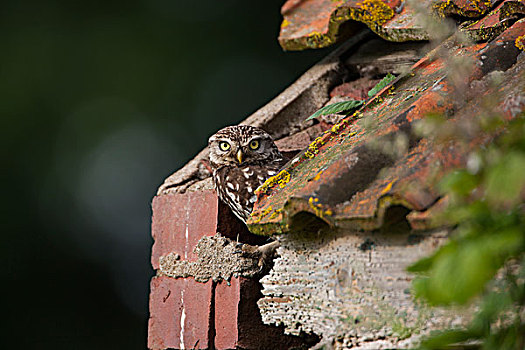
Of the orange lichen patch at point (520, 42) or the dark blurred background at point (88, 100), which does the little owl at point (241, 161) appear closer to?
the orange lichen patch at point (520, 42)

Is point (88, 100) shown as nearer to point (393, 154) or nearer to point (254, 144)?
point (254, 144)

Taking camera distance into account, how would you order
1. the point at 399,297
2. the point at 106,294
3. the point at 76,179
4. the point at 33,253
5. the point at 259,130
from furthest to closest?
the point at 76,179
the point at 106,294
the point at 33,253
the point at 259,130
the point at 399,297

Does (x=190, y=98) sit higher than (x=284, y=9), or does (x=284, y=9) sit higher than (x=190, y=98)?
(x=190, y=98)

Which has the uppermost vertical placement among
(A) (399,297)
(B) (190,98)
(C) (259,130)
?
(B) (190,98)

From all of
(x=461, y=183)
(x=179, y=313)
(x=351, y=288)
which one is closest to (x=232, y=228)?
(x=179, y=313)

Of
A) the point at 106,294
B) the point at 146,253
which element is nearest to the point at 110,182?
the point at 146,253


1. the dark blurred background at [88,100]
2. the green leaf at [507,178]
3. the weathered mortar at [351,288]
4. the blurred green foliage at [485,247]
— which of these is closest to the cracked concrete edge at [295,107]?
the weathered mortar at [351,288]

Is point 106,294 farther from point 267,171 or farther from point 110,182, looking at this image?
point 267,171
